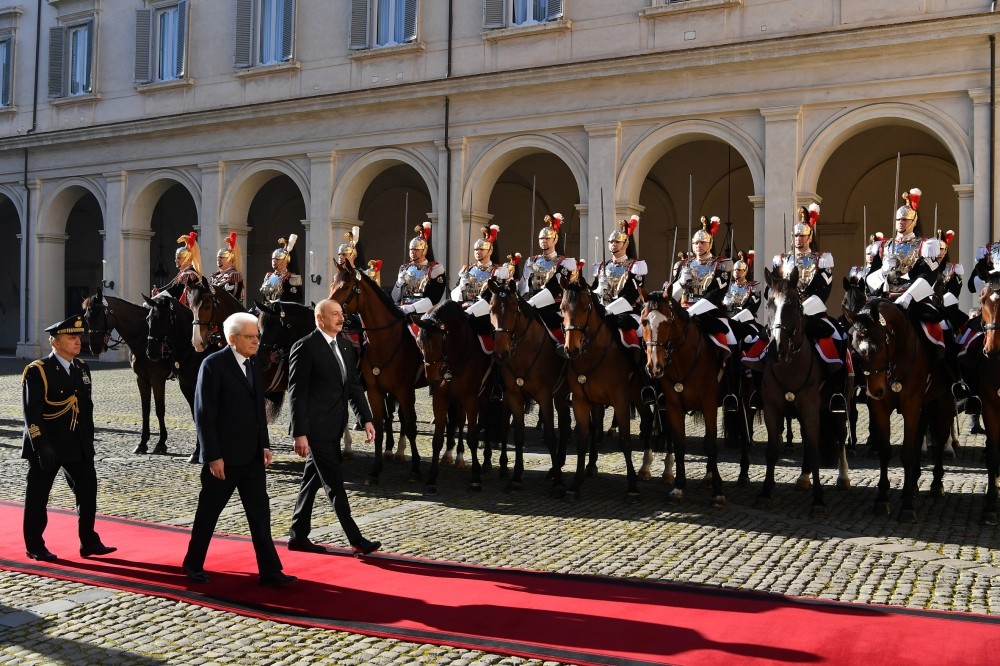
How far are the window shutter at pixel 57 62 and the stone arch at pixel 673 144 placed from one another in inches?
705

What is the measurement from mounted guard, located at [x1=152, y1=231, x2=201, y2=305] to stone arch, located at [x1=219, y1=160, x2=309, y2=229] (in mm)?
11804

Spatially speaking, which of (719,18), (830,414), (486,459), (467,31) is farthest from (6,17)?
(830,414)

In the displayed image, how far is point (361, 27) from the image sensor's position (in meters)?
23.3

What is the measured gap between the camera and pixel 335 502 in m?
6.42

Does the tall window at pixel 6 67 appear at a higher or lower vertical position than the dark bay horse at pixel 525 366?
higher

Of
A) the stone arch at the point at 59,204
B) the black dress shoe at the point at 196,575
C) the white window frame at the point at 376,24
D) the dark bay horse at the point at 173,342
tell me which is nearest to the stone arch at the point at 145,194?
the stone arch at the point at 59,204

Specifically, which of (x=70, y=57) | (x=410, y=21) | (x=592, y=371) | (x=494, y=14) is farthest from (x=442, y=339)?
(x=70, y=57)

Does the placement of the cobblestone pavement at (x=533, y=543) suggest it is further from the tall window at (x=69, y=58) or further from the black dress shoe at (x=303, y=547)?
the tall window at (x=69, y=58)

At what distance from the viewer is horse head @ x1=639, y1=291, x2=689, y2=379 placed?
8.48 metres

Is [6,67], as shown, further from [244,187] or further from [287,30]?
[287,30]

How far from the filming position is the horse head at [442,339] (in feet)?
31.2

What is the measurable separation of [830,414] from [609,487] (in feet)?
7.44

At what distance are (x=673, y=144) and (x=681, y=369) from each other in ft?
39.6

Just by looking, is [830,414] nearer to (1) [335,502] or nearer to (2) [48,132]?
(1) [335,502]
